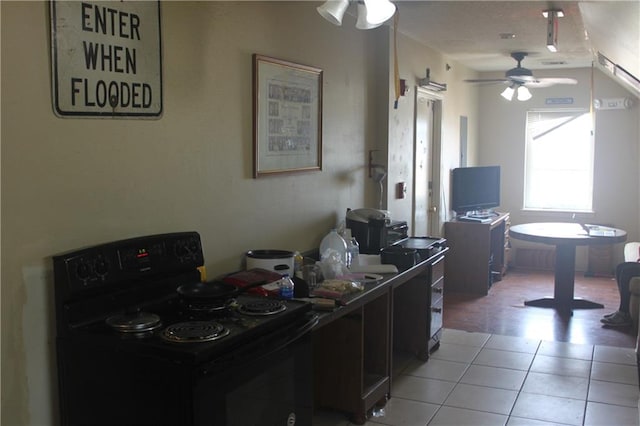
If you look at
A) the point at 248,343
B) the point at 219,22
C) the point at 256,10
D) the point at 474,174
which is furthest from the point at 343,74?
the point at 474,174

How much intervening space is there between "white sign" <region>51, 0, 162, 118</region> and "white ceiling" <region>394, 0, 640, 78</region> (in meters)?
1.78

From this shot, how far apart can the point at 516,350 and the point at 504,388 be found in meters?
0.83

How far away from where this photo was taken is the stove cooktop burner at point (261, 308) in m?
2.29

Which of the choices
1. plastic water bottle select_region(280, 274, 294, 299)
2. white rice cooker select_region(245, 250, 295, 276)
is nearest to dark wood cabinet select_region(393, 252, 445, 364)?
white rice cooker select_region(245, 250, 295, 276)

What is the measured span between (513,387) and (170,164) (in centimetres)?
248

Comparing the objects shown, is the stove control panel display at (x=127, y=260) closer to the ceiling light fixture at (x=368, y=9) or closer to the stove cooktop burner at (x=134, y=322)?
the stove cooktop burner at (x=134, y=322)

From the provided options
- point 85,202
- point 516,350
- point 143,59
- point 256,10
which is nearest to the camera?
point 85,202

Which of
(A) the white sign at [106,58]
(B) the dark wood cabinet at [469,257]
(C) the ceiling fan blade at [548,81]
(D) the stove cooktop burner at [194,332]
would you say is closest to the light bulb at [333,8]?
(A) the white sign at [106,58]

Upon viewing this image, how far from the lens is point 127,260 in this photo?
231 centimetres

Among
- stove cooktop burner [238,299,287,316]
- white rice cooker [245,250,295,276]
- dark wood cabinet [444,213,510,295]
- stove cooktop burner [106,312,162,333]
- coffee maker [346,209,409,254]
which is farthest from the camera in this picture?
dark wood cabinet [444,213,510,295]

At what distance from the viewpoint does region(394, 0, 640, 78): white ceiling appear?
3051 mm

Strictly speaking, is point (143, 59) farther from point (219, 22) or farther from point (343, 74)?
point (343, 74)

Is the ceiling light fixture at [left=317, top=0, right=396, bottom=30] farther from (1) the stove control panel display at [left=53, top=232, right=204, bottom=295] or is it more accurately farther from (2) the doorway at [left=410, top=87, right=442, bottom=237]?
(2) the doorway at [left=410, top=87, right=442, bottom=237]

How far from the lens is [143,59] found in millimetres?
2443
